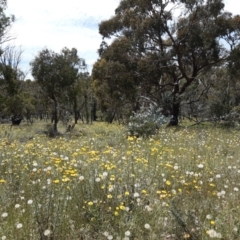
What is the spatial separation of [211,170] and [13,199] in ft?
10.1

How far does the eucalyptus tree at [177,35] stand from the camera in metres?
17.6

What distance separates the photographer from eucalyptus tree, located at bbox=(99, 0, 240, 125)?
1764 cm

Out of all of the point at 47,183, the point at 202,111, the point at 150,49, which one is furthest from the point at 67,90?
the point at 47,183

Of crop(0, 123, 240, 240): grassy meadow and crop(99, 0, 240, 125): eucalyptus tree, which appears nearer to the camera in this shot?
crop(0, 123, 240, 240): grassy meadow

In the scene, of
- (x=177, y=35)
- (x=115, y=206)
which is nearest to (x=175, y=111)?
(x=177, y=35)

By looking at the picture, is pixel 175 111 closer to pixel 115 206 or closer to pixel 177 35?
pixel 177 35

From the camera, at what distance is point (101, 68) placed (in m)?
19.1

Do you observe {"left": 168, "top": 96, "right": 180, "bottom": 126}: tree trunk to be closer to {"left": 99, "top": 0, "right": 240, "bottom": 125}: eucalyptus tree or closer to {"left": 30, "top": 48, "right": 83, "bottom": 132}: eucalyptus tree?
{"left": 99, "top": 0, "right": 240, "bottom": 125}: eucalyptus tree

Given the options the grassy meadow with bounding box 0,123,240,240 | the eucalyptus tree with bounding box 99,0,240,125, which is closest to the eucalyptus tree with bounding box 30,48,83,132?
A: the eucalyptus tree with bounding box 99,0,240,125

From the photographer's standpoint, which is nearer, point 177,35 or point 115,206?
point 115,206

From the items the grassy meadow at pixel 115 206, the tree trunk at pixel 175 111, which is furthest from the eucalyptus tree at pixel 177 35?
the grassy meadow at pixel 115 206

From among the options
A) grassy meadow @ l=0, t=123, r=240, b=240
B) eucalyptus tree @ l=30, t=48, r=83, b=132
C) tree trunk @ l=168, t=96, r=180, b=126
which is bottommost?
grassy meadow @ l=0, t=123, r=240, b=240

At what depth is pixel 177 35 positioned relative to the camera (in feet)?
62.3

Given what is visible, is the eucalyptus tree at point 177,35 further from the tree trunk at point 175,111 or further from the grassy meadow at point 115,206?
the grassy meadow at point 115,206
